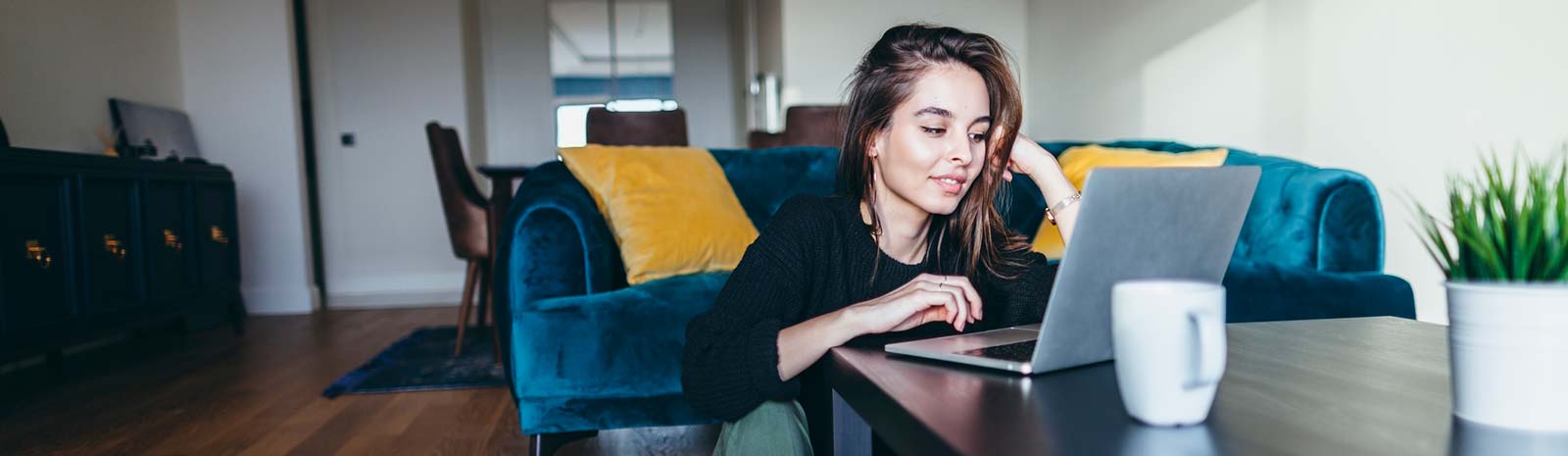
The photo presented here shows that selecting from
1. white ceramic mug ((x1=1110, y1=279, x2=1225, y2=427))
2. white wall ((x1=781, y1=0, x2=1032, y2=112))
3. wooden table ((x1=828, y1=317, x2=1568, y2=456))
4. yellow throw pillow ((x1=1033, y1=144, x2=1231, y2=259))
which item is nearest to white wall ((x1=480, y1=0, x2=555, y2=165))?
white wall ((x1=781, y1=0, x2=1032, y2=112))

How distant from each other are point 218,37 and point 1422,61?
5187mm

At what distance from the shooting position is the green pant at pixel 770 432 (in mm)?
934

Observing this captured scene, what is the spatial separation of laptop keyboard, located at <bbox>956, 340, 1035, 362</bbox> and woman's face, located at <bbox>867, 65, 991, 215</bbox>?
0.87 ft

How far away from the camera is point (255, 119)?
16.2 feet

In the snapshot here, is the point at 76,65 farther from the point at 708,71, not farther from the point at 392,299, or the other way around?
the point at 708,71

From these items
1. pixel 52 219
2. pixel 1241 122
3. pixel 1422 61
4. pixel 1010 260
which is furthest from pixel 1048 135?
pixel 52 219

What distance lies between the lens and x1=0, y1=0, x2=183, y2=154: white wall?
340cm

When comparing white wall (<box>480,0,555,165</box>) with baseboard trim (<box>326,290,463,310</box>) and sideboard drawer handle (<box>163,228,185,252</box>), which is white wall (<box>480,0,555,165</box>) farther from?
sideboard drawer handle (<box>163,228,185,252</box>)

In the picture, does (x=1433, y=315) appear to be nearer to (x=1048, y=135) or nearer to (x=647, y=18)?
(x=1048, y=135)

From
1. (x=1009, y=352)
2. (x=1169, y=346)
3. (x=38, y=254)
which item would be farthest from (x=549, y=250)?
(x=38, y=254)

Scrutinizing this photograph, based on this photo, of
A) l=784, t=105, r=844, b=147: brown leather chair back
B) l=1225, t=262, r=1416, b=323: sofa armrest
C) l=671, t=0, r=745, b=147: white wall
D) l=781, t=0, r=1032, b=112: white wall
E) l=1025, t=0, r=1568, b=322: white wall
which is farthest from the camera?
l=671, t=0, r=745, b=147: white wall

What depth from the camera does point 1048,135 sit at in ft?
15.6

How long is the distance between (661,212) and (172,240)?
2603mm

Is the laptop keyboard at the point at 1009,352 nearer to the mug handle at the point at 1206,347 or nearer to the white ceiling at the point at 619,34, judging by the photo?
the mug handle at the point at 1206,347
